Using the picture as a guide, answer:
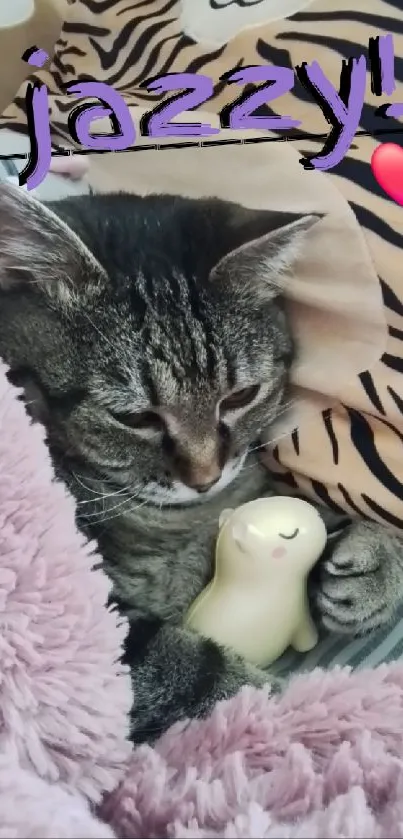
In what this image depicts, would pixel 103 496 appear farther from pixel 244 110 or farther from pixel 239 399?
pixel 244 110

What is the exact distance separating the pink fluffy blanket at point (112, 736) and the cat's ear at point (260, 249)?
220 millimetres

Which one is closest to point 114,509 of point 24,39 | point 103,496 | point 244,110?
point 103,496

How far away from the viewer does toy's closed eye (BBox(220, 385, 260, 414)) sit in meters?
0.75

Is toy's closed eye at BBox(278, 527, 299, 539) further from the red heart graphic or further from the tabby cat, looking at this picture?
the red heart graphic

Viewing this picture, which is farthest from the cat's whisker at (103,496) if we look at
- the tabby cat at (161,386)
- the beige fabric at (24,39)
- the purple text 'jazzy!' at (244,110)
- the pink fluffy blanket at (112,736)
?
the beige fabric at (24,39)

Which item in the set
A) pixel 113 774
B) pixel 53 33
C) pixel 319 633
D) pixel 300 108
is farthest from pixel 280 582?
pixel 53 33

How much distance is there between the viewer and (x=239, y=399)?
76cm

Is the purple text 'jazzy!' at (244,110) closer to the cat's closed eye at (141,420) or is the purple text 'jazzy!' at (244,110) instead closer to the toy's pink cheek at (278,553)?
the cat's closed eye at (141,420)

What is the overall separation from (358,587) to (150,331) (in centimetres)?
29

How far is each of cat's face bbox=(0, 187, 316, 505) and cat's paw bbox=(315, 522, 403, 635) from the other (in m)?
0.12

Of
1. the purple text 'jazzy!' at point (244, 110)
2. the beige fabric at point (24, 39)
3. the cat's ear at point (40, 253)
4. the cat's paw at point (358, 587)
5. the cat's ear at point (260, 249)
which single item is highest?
the beige fabric at point (24, 39)

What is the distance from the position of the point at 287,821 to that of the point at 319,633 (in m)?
0.26

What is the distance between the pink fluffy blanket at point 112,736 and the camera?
50 cm

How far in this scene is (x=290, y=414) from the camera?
0.79 meters
